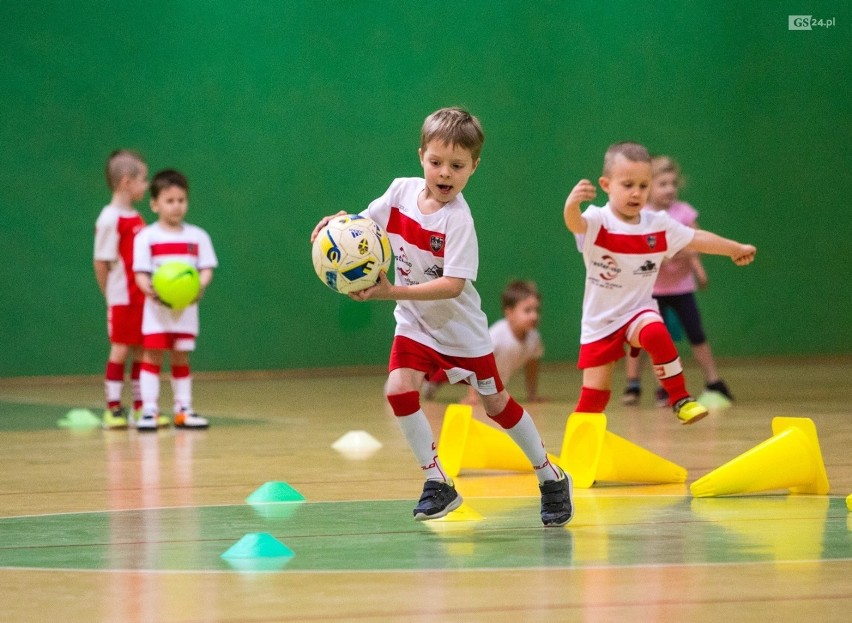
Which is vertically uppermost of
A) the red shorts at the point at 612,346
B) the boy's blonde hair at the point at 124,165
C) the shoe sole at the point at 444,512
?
the boy's blonde hair at the point at 124,165

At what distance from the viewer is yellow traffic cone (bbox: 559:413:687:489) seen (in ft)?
17.4

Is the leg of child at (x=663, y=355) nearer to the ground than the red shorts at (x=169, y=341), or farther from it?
farther from it

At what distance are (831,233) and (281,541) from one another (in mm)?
9288

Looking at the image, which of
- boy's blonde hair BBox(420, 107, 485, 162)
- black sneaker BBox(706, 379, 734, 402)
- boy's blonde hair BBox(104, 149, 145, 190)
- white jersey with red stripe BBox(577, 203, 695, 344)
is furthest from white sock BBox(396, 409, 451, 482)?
black sneaker BBox(706, 379, 734, 402)

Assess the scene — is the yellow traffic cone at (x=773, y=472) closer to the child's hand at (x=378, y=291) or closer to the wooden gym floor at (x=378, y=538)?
the wooden gym floor at (x=378, y=538)

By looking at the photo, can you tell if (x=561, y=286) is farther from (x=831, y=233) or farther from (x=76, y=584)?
(x=76, y=584)

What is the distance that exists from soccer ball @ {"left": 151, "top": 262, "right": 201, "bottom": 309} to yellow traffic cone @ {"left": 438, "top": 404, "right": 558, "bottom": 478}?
2.33m

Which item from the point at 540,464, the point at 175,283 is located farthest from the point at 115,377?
the point at 540,464

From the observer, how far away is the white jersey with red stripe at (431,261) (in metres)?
4.29

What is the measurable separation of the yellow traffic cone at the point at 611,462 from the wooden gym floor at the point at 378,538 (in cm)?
7

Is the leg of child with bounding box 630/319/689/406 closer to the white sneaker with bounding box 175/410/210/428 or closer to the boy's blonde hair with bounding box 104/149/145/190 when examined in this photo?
the white sneaker with bounding box 175/410/210/428

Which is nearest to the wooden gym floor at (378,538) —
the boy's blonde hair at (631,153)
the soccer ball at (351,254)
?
the soccer ball at (351,254)

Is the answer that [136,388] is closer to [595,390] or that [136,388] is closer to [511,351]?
[511,351]

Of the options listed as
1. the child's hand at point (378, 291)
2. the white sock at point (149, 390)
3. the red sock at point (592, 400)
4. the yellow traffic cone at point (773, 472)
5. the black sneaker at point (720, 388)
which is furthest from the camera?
the black sneaker at point (720, 388)
